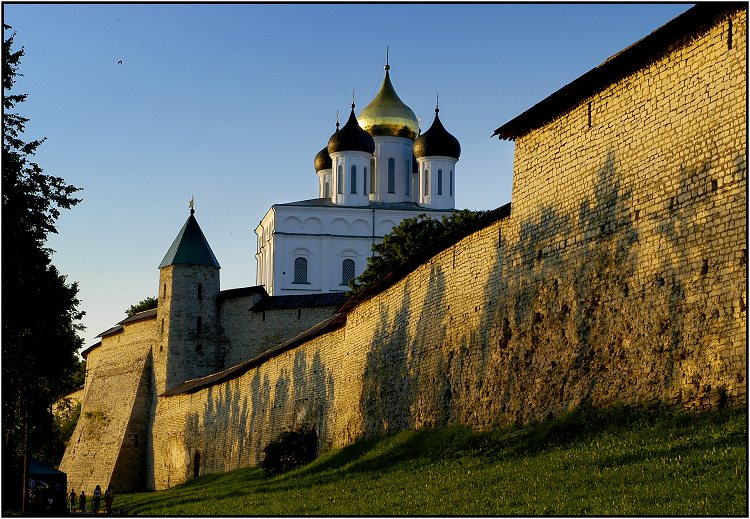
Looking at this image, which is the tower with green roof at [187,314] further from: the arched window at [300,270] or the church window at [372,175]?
the church window at [372,175]

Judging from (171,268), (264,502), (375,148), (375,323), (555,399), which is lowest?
(264,502)

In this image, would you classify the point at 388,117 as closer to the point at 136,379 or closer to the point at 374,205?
the point at 374,205

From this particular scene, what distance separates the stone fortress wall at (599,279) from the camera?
13.1 m

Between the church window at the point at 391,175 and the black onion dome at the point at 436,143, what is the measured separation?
2.05 meters

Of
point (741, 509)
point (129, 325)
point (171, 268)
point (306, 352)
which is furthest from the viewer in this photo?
point (129, 325)

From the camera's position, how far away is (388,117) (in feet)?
235

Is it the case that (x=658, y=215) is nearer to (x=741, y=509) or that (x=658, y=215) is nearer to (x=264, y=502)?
(x=741, y=509)

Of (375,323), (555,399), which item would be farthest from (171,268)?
(555,399)

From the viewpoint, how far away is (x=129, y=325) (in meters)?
48.4

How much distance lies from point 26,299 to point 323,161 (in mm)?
53129

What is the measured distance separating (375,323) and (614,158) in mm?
9105

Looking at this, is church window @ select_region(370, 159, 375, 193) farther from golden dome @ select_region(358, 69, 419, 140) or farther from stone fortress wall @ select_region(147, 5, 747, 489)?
stone fortress wall @ select_region(147, 5, 747, 489)

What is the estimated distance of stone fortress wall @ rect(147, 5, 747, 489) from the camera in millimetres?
13109

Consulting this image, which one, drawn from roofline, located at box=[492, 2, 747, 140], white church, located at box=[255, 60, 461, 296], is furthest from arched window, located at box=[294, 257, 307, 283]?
roofline, located at box=[492, 2, 747, 140]
